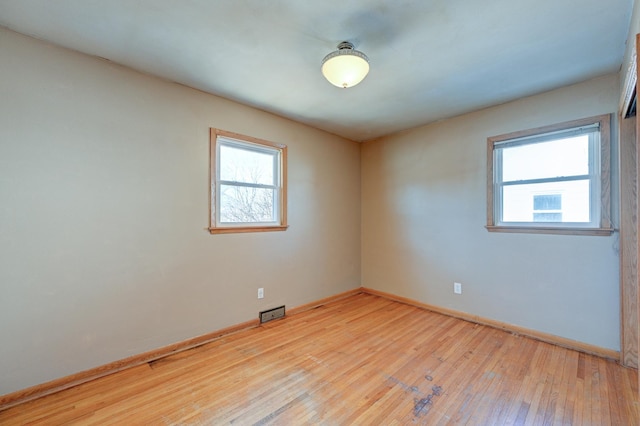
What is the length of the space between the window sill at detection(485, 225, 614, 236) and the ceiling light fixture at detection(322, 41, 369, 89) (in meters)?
2.32

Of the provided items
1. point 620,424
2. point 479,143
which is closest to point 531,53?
point 479,143

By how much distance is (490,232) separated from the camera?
3104 mm

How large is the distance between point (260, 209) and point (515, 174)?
2924 millimetres

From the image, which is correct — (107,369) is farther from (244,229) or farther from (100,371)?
(244,229)

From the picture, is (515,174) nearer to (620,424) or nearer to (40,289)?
(620,424)

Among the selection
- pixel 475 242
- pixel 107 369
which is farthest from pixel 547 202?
pixel 107 369

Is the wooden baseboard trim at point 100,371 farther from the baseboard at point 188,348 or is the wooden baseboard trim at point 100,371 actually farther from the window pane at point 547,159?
the window pane at point 547,159

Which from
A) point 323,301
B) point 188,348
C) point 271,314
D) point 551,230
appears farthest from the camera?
point 323,301

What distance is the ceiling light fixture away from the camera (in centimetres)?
186

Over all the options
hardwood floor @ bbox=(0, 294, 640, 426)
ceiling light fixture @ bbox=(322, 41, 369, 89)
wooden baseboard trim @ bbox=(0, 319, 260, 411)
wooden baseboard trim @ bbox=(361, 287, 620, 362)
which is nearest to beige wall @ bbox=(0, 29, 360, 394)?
wooden baseboard trim @ bbox=(0, 319, 260, 411)

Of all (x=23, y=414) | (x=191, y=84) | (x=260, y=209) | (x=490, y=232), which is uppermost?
(x=191, y=84)

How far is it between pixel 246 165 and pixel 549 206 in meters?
3.26

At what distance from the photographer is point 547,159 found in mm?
2777

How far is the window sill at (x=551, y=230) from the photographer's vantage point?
2414 millimetres
